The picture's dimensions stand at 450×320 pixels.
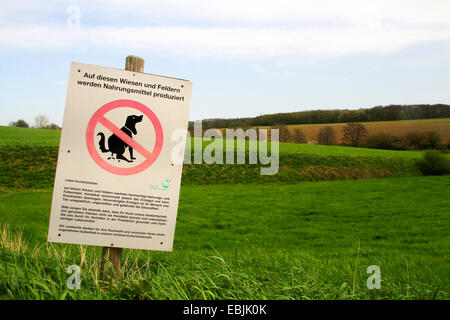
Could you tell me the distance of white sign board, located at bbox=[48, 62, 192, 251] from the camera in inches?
168

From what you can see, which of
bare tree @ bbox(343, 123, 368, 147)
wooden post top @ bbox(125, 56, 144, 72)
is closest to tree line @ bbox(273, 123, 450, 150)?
bare tree @ bbox(343, 123, 368, 147)

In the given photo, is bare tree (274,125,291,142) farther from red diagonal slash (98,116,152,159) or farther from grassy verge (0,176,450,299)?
red diagonal slash (98,116,152,159)

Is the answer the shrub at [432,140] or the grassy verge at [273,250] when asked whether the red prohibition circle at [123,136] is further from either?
the shrub at [432,140]

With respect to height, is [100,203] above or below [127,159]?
below

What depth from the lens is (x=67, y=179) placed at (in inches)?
169

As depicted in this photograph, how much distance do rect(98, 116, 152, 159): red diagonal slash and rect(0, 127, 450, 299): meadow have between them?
4.82 feet

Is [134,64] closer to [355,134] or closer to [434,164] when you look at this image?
[434,164]

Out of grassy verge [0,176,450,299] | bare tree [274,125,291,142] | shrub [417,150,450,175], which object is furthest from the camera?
bare tree [274,125,291,142]

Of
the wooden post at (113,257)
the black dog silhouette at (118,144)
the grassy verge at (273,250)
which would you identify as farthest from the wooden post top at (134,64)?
the grassy verge at (273,250)

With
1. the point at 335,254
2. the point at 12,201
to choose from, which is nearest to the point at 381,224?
the point at 335,254

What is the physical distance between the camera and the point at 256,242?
12711mm

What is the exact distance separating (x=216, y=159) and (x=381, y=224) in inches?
1048

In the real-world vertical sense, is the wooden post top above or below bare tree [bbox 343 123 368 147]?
below

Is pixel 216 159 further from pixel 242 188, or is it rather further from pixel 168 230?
pixel 168 230
